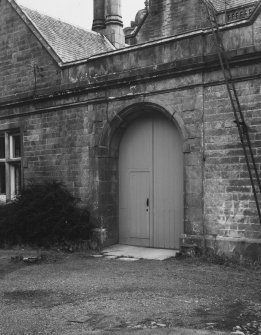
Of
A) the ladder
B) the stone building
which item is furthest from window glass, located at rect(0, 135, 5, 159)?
the ladder

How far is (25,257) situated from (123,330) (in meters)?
5.27

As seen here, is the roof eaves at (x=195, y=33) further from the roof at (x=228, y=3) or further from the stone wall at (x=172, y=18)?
the roof at (x=228, y=3)

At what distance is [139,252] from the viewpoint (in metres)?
10.4

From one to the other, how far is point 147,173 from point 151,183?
0.27m

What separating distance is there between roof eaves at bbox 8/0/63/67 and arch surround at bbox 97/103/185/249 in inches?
111

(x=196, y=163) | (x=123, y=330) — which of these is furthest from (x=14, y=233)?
(x=123, y=330)

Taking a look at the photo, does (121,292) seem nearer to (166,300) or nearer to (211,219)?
(166,300)

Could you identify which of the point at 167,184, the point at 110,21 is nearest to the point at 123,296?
the point at 167,184

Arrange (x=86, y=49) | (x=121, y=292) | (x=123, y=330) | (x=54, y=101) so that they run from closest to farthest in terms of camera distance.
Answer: (x=123, y=330) → (x=121, y=292) → (x=54, y=101) → (x=86, y=49)

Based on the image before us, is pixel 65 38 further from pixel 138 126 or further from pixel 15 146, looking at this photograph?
pixel 138 126

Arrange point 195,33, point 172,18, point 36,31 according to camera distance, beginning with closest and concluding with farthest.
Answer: point 195,33
point 36,31
point 172,18

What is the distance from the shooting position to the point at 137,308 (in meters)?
5.82

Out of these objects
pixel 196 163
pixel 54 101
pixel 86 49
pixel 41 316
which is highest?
pixel 86 49

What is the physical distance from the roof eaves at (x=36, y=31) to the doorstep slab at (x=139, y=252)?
5.10 meters
